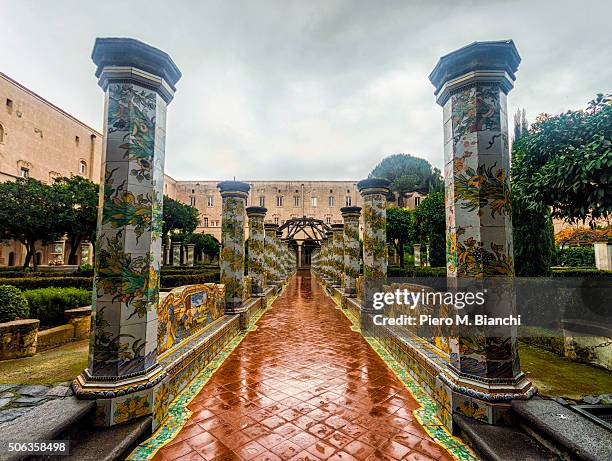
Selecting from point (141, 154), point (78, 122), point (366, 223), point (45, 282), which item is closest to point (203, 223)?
point (78, 122)

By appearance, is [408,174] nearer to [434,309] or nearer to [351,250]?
[351,250]

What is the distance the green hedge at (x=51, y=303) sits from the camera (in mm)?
6461

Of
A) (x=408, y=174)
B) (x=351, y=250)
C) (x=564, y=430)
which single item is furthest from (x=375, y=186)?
(x=408, y=174)

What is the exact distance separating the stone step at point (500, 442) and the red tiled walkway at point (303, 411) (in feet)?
1.02

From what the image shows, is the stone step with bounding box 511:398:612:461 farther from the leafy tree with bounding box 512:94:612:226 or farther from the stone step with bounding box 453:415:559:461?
the leafy tree with bounding box 512:94:612:226

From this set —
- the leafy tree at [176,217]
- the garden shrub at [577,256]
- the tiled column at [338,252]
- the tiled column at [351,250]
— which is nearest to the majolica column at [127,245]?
the tiled column at [351,250]

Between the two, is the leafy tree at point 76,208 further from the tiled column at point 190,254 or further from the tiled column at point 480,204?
the tiled column at point 480,204

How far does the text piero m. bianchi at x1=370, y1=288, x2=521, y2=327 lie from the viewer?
9.94 feet

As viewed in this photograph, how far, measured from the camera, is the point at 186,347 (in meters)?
4.37

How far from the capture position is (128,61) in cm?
312

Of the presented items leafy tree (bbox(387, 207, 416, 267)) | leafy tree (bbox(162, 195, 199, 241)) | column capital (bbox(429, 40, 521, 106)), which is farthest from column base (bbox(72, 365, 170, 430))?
leafy tree (bbox(162, 195, 199, 241))

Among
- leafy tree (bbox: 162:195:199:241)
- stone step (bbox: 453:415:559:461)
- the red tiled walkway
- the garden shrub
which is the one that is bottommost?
the red tiled walkway

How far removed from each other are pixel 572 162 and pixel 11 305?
30.4ft

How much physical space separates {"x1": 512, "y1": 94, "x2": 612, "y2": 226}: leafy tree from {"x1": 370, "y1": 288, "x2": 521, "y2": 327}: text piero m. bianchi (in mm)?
2254
